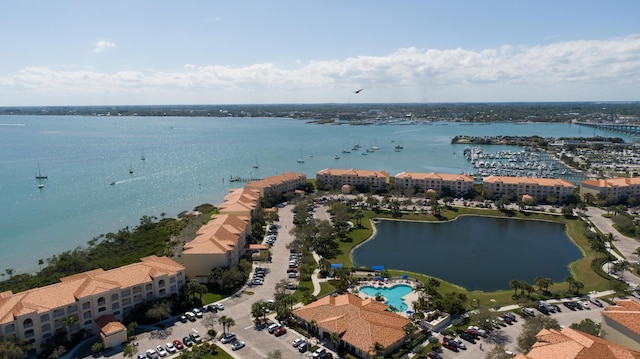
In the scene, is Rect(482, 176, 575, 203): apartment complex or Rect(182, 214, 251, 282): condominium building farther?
Rect(482, 176, 575, 203): apartment complex

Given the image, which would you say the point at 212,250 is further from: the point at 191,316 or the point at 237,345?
the point at 237,345

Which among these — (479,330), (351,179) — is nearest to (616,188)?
(351,179)

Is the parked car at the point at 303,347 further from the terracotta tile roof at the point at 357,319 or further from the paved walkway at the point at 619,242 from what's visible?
the paved walkway at the point at 619,242

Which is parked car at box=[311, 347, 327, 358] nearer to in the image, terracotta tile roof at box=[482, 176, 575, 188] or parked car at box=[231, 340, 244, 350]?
parked car at box=[231, 340, 244, 350]

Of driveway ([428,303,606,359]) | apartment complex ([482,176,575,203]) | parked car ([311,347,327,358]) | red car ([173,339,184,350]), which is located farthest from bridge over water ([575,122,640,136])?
red car ([173,339,184,350])

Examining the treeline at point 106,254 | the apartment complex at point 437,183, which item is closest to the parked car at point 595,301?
the apartment complex at point 437,183

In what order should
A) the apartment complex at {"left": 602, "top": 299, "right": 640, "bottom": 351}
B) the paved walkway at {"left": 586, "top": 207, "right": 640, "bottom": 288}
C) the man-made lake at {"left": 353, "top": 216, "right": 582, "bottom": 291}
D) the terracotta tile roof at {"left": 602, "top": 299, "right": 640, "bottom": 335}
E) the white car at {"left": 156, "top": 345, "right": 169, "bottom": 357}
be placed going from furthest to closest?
the man-made lake at {"left": 353, "top": 216, "right": 582, "bottom": 291} < the paved walkway at {"left": 586, "top": 207, "right": 640, "bottom": 288} < the white car at {"left": 156, "top": 345, "right": 169, "bottom": 357} < the terracotta tile roof at {"left": 602, "top": 299, "right": 640, "bottom": 335} < the apartment complex at {"left": 602, "top": 299, "right": 640, "bottom": 351}
